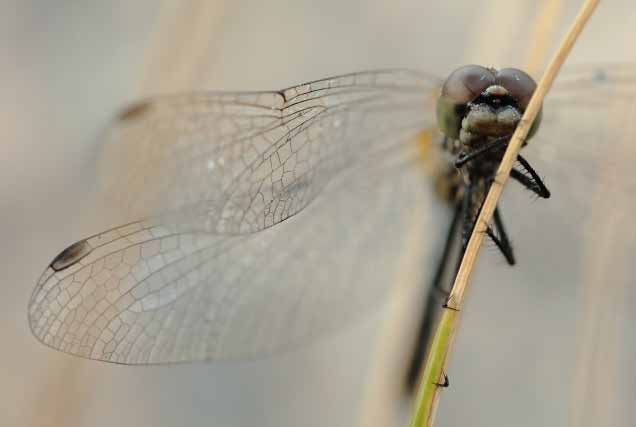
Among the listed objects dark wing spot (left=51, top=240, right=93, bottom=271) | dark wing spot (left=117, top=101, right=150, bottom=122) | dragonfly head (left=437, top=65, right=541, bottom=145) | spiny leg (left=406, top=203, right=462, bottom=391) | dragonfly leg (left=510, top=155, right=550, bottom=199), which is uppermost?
dragonfly head (left=437, top=65, right=541, bottom=145)

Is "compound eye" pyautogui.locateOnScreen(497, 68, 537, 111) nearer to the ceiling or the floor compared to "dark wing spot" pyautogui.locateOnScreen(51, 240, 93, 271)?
nearer to the ceiling

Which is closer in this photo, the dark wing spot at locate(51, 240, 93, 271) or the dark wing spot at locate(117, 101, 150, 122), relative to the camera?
the dark wing spot at locate(51, 240, 93, 271)

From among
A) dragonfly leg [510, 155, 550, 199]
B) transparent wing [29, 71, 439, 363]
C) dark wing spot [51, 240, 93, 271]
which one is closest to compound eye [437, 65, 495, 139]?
dragonfly leg [510, 155, 550, 199]

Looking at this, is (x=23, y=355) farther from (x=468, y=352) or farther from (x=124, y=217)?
(x=468, y=352)

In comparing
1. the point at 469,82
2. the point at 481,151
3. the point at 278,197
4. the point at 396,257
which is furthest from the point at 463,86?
the point at 396,257

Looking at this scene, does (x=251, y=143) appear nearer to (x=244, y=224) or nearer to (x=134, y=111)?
(x=244, y=224)

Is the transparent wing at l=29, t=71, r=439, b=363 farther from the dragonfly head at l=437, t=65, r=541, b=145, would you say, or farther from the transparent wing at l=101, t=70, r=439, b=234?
the dragonfly head at l=437, t=65, r=541, b=145

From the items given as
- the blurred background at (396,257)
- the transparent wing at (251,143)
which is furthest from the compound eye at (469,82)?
the blurred background at (396,257)
